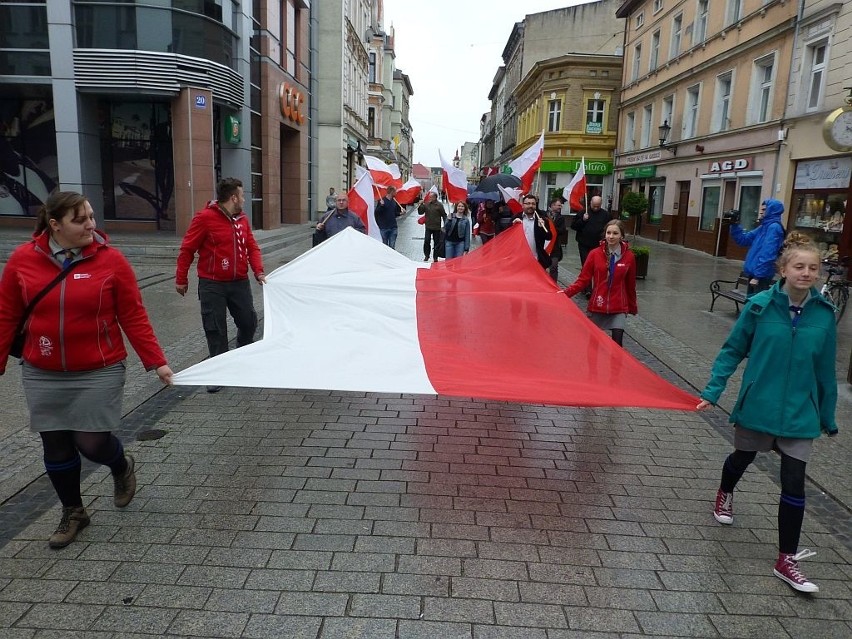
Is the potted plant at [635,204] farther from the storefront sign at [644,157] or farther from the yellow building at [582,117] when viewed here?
the yellow building at [582,117]

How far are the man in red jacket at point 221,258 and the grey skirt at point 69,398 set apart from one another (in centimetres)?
256

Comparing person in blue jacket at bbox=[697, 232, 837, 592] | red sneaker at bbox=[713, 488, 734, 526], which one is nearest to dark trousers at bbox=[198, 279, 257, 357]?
red sneaker at bbox=[713, 488, 734, 526]

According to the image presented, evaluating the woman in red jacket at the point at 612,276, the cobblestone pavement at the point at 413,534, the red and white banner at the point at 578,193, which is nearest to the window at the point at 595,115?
the red and white banner at the point at 578,193

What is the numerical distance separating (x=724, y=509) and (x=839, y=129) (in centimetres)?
1179

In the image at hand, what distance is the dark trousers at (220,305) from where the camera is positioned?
635 centimetres

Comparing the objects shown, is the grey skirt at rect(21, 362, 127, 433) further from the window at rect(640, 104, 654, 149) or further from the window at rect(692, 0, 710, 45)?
the window at rect(640, 104, 654, 149)

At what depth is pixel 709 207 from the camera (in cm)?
2406

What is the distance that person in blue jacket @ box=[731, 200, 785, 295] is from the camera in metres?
8.98

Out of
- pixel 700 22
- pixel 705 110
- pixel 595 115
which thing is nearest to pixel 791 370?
pixel 705 110

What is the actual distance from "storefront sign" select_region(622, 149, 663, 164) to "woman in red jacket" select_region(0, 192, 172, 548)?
28.7 m

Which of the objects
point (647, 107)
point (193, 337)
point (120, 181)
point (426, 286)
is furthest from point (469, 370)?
point (647, 107)

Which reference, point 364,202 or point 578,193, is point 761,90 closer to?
point 578,193

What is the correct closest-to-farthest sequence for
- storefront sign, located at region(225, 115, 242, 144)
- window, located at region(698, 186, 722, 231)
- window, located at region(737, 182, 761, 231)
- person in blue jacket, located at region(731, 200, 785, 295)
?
person in blue jacket, located at region(731, 200, 785, 295)
storefront sign, located at region(225, 115, 242, 144)
window, located at region(737, 182, 761, 231)
window, located at region(698, 186, 722, 231)

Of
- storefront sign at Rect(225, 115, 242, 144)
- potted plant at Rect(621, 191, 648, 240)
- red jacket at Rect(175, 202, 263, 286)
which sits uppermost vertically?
storefront sign at Rect(225, 115, 242, 144)
